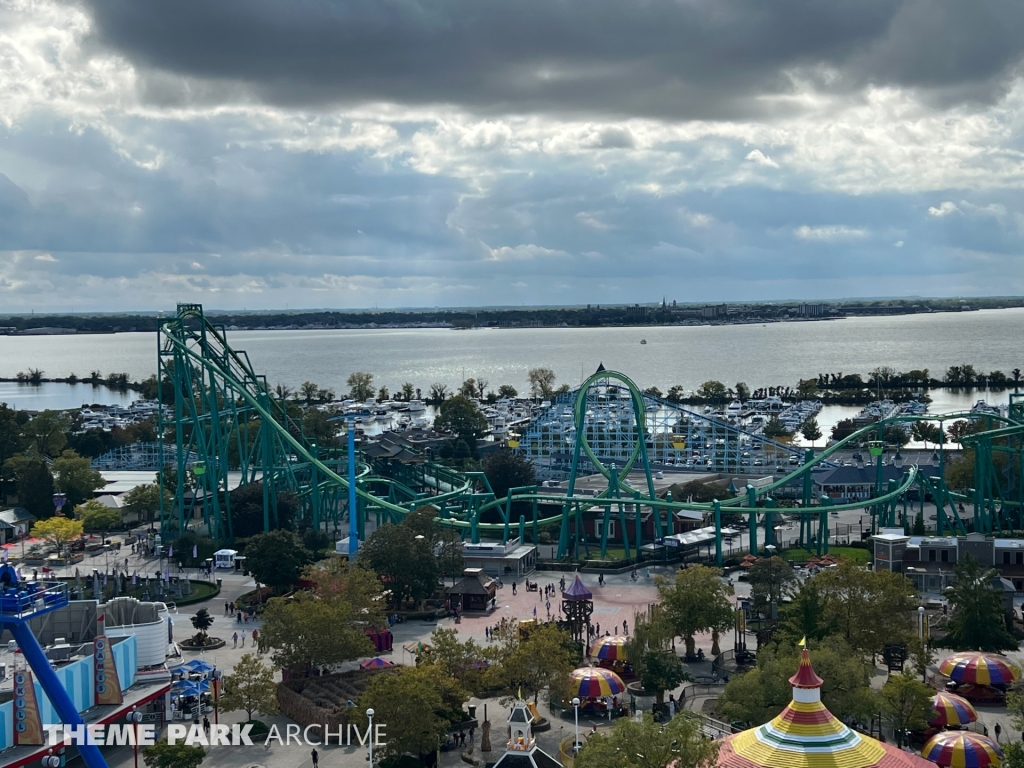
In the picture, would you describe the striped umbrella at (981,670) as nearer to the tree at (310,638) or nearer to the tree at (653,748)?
the tree at (653,748)

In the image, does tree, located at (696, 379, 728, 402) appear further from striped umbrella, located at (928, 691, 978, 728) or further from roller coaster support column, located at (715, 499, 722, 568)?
striped umbrella, located at (928, 691, 978, 728)

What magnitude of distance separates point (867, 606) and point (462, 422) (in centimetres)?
6032

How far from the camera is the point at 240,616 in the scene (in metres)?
42.6

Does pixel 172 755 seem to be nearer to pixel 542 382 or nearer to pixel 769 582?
pixel 769 582

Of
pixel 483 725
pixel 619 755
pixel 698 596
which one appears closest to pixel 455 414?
pixel 698 596

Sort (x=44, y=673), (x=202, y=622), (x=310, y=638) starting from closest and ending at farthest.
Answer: (x=44, y=673) → (x=310, y=638) → (x=202, y=622)

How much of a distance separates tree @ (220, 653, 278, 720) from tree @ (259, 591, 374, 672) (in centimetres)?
209

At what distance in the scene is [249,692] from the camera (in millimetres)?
30766

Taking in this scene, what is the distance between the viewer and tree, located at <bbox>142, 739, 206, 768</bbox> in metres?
26.2

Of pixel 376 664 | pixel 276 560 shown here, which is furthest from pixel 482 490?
pixel 376 664

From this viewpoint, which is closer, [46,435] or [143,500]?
[143,500]

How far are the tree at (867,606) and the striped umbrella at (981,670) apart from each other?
1454 mm

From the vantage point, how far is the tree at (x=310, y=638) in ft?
110

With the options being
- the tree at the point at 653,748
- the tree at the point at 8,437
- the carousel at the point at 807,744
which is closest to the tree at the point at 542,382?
the tree at the point at 8,437
